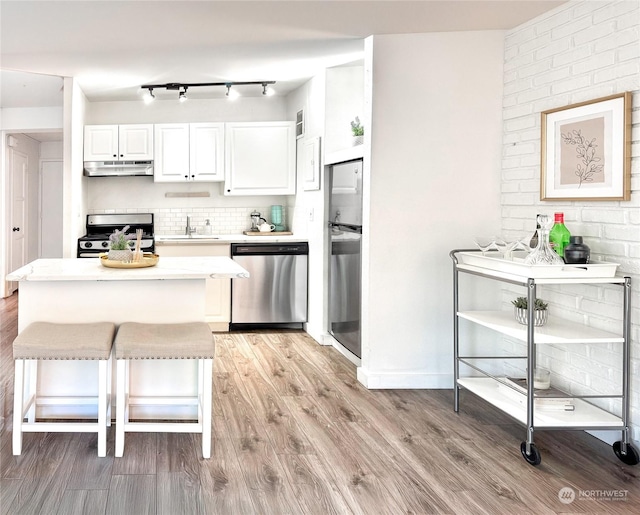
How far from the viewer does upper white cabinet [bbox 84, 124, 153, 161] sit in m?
6.03

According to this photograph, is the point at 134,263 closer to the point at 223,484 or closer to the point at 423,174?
the point at 223,484

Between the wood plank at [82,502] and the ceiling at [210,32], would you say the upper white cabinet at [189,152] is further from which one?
the wood plank at [82,502]

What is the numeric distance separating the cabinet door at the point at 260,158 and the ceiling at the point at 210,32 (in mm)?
745

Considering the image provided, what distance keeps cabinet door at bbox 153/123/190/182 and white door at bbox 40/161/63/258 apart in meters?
4.14

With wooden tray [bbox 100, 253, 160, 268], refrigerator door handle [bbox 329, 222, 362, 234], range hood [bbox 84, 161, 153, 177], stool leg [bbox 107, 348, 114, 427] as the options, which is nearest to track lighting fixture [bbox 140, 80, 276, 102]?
range hood [bbox 84, 161, 153, 177]

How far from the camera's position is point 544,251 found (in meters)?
2.89

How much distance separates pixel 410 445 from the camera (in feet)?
9.87

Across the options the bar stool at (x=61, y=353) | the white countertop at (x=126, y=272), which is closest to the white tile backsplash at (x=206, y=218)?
the white countertop at (x=126, y=272)

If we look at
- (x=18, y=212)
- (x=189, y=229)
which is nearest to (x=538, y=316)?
(x=189, y=229)

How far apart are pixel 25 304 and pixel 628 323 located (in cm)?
300

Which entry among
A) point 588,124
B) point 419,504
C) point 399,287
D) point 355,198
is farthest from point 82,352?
point 588,124

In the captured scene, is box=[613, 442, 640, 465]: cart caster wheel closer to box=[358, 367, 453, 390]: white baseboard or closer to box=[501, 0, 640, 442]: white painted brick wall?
box=[501, 0, 640, 442]: white painted brick wall

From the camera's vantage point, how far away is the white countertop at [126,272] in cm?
296

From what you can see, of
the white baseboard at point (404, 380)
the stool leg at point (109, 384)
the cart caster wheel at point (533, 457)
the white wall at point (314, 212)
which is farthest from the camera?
the white wall at point (314, 212)
